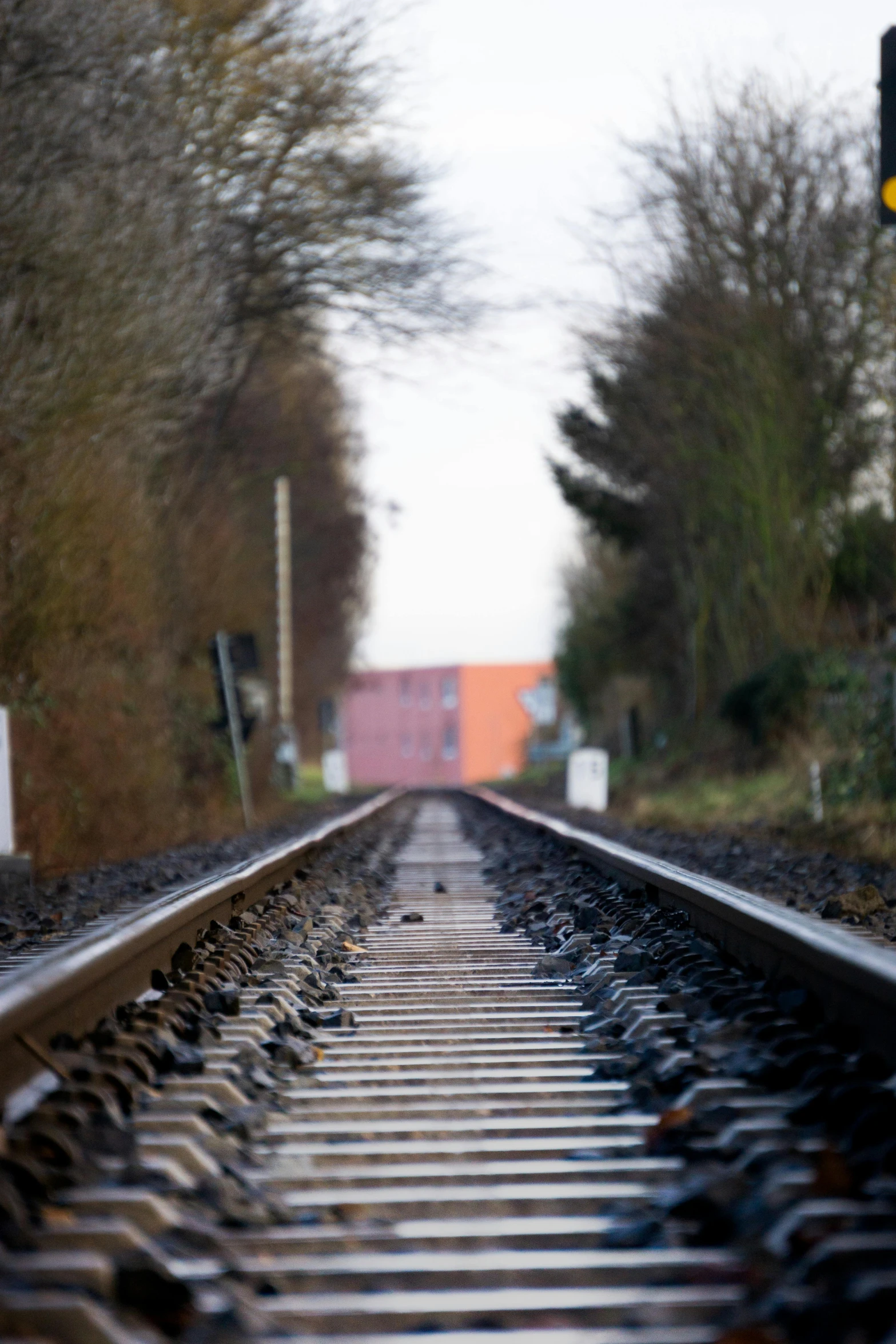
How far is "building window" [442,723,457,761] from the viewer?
81.7 meters

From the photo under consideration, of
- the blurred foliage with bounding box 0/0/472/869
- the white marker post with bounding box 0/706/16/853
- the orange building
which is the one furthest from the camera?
the orange building

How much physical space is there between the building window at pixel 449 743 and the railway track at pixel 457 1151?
7684 cm

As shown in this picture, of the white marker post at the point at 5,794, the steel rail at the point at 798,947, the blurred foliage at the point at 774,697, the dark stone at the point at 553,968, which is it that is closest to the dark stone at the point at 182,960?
the dark stone at the point at 553,968

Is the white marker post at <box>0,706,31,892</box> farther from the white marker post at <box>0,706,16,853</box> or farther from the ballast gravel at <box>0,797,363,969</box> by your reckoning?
the ballast gravel at <box>0,797,363,969</box>

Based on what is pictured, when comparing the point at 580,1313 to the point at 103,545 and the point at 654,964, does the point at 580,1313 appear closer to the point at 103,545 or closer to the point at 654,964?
the point at 654,964

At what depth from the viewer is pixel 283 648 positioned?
96.9ft

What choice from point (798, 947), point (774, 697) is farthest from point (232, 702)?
point (798, 947)

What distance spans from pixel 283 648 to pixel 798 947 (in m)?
26.4

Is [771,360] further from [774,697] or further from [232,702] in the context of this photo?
[232,702]

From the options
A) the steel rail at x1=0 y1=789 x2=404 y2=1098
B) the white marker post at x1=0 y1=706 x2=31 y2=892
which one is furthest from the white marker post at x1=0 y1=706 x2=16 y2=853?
the steel rail at x1=0 y1=789 x2=404 y2=1098

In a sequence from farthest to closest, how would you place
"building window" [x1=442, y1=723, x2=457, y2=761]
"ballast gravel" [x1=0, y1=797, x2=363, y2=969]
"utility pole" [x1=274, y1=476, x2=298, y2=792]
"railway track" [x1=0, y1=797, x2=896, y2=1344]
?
"building window" [x1=442, y1=723, x2=457, y2=761], "utility pole" [x1=274, y1=476, x2=298, y2=792], "ballast gravel" [x1=0, y1=797, x2=363, y2=969], "railway track" [x1=0, y1=797, x2=896, y2=1344]

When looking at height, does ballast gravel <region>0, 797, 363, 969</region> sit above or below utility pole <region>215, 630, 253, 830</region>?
below

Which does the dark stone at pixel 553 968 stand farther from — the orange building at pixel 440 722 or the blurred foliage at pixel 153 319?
the orange building at pixel 440 722

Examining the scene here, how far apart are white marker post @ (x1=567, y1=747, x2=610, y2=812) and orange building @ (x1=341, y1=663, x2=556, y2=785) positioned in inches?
2296
